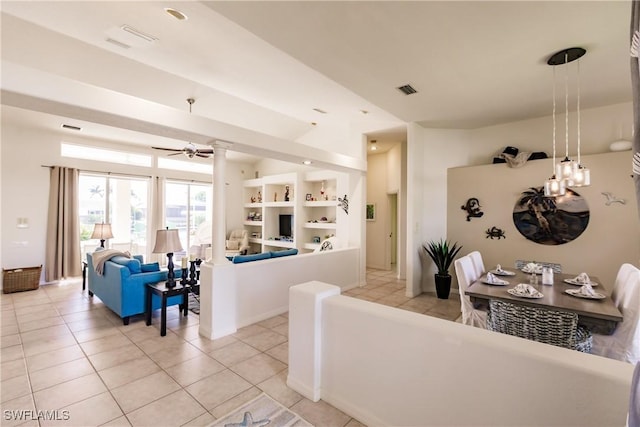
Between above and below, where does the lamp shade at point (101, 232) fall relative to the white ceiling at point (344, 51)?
below

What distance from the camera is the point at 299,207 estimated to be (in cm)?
715

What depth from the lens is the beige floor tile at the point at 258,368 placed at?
256 cm

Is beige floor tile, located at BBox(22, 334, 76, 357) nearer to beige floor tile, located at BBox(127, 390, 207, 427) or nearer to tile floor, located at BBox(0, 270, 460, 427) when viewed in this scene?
tile floor, located at BBox(0, 270, 460, 427)

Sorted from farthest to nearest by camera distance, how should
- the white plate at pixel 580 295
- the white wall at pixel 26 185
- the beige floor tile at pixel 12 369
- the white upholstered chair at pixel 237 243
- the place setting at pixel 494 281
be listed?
the white upholstered chair at pixel 237 243 → the white wall at pixel 26 185 → the place setting at pixel 494 281 → the beige floor tile at pixel 12 369 → the white plate at pixel 580 295

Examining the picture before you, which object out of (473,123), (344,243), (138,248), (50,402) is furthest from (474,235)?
(138,248)

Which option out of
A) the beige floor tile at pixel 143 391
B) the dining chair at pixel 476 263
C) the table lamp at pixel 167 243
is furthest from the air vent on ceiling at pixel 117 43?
the dining chair at pixel 476 263

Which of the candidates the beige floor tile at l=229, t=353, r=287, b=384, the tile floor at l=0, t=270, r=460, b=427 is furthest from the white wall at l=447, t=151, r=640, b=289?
the beige floor tile at l=229, t=353, r=287, b=384

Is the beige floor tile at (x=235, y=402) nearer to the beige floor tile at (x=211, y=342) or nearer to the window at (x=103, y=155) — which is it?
the beige floor tile at (x=211, y=342)

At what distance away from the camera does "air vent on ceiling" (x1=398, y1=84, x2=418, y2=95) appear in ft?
11.6

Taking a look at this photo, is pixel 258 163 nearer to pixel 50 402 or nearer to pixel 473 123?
pixel 473 123

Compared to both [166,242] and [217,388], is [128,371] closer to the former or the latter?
[217,388]

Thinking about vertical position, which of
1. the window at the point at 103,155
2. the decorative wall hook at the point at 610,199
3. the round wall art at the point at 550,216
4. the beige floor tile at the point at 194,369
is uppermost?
the window at the point at 103,155

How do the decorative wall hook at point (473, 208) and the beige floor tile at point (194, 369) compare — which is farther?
the decorative wall hook at point (473, 208)

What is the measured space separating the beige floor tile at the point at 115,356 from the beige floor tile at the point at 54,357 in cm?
21
